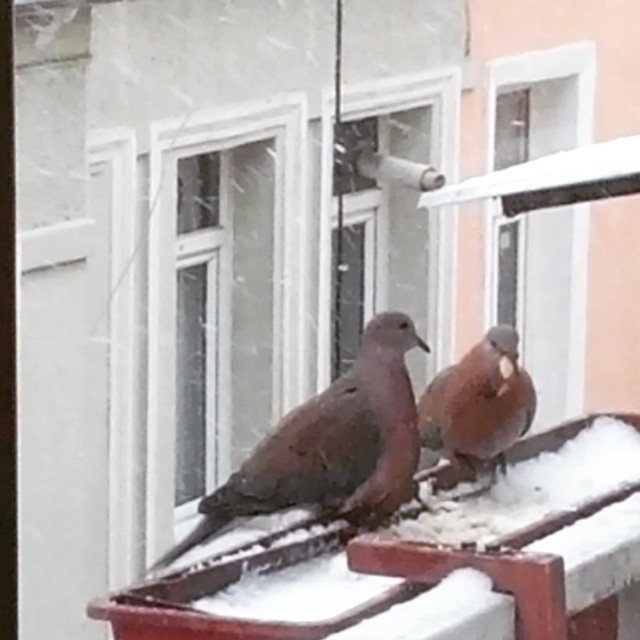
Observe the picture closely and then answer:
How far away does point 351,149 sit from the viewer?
1.48 meters

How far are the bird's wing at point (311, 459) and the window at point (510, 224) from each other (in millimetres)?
454

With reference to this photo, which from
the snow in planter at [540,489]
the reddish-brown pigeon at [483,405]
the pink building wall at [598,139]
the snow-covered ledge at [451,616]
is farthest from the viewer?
the pink building wall at [598,139]

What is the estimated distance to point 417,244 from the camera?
5.03 feet

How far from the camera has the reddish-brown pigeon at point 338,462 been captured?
1121mm

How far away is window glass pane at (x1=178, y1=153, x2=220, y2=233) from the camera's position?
1.38 m

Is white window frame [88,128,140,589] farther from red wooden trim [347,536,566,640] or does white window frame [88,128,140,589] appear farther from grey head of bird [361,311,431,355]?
red wooden trim [347,536,566,640]

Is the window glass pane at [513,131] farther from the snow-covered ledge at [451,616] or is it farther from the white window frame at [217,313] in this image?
the snow-covered ledge at [451,616]

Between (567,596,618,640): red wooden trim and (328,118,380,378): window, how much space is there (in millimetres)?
451

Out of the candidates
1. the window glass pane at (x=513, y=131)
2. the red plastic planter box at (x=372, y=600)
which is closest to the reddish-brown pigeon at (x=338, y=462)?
the red plastic planter box at (x=372, y=600)

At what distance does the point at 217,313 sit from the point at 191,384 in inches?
2.7

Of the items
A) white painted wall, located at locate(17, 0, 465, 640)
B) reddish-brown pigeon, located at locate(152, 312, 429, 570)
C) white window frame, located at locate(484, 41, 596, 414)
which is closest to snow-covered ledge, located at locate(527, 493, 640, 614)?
reddish-brown pigeon, located at locate(152, 312, 429, 570)

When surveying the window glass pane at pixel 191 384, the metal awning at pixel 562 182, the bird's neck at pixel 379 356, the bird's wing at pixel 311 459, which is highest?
the metal awning at pixel 562 182

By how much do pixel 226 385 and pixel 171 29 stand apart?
1.07 ft

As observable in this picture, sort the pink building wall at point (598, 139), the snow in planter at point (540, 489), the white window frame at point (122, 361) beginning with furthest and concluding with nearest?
the pink building wall at point (598, 139) < the white window frame at point (122, 361) < the snow in planter at point (540, 489)
